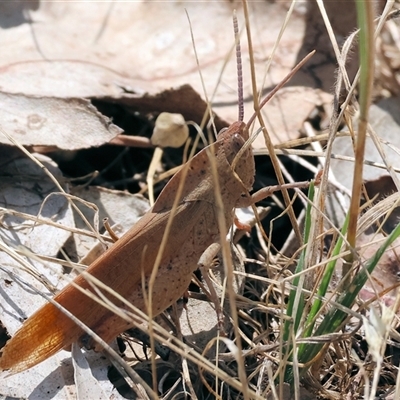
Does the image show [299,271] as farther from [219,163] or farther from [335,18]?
[335,18]

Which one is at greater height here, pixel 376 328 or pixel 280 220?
pixel 376 328

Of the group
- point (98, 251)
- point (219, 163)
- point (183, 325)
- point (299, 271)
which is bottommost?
point (183, 325)

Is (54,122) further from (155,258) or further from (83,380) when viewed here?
(83,380)

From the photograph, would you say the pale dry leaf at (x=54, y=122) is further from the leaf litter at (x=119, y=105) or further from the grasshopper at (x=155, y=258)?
the grasshopper at (x=155, y=258)

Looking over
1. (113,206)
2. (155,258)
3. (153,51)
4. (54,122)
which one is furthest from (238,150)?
(153,51)

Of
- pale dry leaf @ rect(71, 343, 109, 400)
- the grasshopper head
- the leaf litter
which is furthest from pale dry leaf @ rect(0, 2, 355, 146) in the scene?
pale dry leaf @ rect(71, 343, 109, 400)

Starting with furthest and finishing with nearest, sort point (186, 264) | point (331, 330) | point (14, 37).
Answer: point (14, 37)
point (186, 264)
point (331, 330)

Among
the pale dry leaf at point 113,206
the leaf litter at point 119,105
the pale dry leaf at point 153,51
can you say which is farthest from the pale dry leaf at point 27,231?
the pale dry leaf at point 153,51

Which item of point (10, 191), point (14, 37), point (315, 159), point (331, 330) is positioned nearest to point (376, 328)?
point (331, 330)
